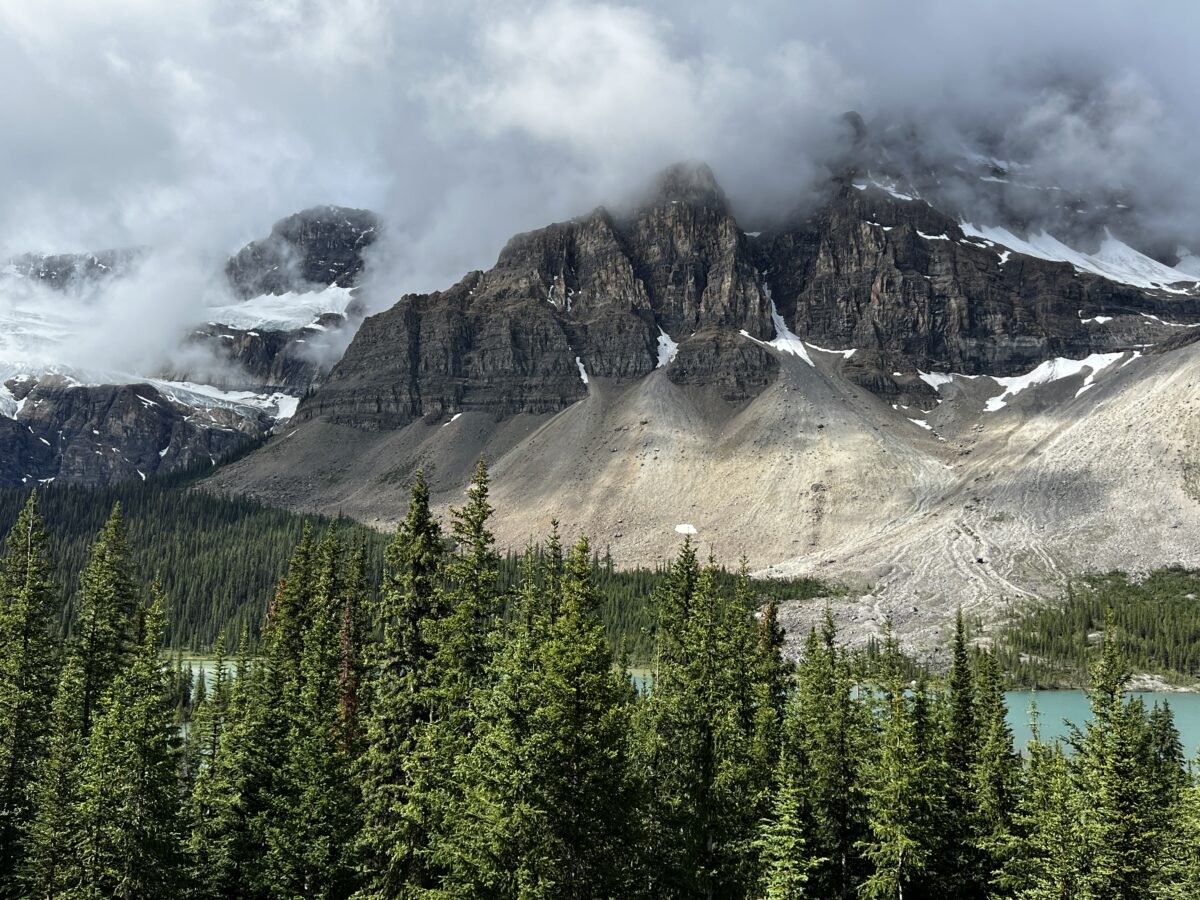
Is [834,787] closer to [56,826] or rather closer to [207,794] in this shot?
[207,794]

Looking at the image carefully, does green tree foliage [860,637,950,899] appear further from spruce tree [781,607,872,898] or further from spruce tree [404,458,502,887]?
spruce tree [404,458,502,887]

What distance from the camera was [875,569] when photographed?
538ft

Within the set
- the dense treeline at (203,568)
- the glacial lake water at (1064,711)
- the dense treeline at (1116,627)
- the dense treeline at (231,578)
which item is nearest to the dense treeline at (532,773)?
the glacial lake water at (1064,711)

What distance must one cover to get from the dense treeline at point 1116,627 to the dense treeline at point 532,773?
3629 inches

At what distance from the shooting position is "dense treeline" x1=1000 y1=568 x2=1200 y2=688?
125812 millimetres

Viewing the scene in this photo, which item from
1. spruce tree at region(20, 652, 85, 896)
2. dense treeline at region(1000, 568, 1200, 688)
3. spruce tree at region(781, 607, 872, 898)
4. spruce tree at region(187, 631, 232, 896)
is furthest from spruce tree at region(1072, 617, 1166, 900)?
dense treeline at region(1000, 568, 1200, 688)

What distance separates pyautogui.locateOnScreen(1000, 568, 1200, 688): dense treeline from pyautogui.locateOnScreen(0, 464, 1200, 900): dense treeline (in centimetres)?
9218

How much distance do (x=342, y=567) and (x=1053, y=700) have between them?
94247 millimetres

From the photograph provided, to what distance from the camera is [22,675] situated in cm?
4056

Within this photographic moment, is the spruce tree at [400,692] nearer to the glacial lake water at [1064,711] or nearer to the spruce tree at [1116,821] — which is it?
the spruce tree at [1116,821]

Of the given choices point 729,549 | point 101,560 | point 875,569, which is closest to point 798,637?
point 875,569

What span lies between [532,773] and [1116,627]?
12788 cm

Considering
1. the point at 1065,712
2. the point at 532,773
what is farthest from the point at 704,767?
the point at 1065,712

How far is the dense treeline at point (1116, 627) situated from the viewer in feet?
413
